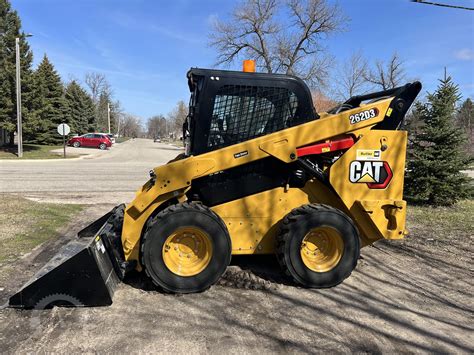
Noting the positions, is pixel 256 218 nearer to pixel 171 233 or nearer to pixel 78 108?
pixel 171 233

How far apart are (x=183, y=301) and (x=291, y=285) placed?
1.29 metres

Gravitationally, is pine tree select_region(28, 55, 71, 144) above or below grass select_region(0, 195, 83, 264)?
above

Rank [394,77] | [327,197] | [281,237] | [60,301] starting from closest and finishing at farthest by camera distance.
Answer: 1. [60,301]
2. [281,237]
3. [327,197]
4. [394,77]

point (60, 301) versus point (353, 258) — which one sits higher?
point (353, 258)

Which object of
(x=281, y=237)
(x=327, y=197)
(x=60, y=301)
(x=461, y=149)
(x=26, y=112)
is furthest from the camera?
(x=26, y=112)

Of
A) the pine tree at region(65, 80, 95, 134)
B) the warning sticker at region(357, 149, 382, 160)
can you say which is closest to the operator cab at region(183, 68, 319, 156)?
the warning sticker at region(357, 149, 382, 160)

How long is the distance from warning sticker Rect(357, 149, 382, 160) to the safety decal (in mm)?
369

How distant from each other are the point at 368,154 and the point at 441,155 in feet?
20.4

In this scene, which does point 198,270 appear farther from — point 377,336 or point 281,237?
point 377,336

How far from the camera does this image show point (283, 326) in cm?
373

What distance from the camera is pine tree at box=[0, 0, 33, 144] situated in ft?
87.5

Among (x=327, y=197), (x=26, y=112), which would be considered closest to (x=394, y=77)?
(x=26, y=112)

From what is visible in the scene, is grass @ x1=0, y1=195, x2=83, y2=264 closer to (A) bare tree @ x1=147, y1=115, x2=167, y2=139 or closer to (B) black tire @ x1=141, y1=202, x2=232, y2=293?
(B) black tire @ x1=141, y1=202, x2=232, y2=293

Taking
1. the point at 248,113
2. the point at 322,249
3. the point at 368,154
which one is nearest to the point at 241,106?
the point at 248,113
